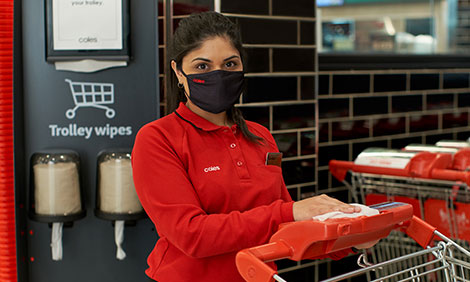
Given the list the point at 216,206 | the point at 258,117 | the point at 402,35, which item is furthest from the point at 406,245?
the point at 402,35

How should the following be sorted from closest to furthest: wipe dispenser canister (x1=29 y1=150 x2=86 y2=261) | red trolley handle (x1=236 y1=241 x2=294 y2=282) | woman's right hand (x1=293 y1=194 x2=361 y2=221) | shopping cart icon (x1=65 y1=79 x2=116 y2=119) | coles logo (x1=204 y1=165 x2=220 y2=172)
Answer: red trolley handle (x1=236 y1=241 x2=294 y2=282), woman's right hand (x1=293 y1=194 x2=361 y2=221), coles logo (x1=204 y1=165 x2=220 y2=172), wipe dispenser canister (x1=29 y1=150 x2=86 y2=261), shopping cart icon (x1=65 y1=79 x2=116 y2=119)

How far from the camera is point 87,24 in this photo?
7.57 ft

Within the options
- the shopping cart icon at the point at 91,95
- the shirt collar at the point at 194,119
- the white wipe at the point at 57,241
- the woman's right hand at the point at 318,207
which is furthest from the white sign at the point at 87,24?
the woman's right hand at the point at 318,207

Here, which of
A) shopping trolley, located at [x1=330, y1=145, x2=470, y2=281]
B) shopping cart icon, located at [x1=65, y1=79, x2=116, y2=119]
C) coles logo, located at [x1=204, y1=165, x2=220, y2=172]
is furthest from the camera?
shopping trolley, located at [x1=330, y1=145, x2=470, y2=281]

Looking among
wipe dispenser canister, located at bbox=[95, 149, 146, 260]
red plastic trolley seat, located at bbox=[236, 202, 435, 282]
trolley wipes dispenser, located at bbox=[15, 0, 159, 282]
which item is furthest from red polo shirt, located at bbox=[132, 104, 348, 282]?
trolley wipes dispenser, located at bbox=[15, 0, 159, 282]

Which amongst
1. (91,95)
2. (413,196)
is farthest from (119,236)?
(413,196)

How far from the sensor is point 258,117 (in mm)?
2754

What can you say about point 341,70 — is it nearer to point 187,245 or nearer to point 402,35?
point 187,245

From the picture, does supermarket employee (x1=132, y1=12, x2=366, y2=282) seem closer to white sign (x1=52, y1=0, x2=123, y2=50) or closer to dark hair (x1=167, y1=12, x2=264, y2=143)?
dark hair (x1=167, y1=12, x2=264, y2=143)

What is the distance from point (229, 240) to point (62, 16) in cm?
124

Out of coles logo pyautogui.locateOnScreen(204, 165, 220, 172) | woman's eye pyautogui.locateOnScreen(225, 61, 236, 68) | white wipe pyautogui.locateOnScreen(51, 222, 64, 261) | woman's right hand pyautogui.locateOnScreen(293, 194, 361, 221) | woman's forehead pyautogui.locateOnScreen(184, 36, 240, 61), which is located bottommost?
white wipe pyautogui.locateOnScreen(51, 222, 64, 261)

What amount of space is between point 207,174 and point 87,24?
93cm

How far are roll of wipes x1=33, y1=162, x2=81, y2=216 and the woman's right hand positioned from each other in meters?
1.05

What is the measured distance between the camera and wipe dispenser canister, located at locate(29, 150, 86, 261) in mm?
2270
